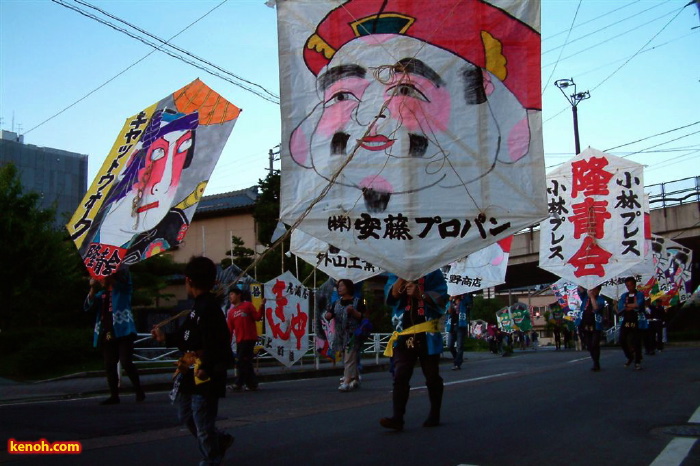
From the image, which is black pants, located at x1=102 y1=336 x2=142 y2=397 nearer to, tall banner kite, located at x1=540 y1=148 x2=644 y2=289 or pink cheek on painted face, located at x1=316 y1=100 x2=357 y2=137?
pink cheek on painted face, located at x1=316 y1=100 x2=357 y2=137

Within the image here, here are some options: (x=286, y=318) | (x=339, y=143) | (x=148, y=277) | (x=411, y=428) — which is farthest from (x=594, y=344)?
(x=148, y=277)

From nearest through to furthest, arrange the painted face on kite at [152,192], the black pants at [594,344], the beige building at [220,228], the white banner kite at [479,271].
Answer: the painted face on kite at [152,192], the black pants at [594,344], the white banner kite at [479,271], the beige building at [220,228]

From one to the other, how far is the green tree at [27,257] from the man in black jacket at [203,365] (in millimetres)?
15401

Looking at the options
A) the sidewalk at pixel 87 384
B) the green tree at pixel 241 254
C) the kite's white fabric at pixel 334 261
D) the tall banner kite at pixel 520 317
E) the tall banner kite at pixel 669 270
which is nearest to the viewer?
the sidewalk at pixel 87 384

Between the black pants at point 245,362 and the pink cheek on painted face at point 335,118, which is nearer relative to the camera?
the pink cheek on painted face at point 335,118

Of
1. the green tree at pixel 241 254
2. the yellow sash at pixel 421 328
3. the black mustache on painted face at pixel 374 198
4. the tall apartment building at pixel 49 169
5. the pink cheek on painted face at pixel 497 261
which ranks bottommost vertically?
the yellow sash at pixel 421 328

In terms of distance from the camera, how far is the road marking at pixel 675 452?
205 inches

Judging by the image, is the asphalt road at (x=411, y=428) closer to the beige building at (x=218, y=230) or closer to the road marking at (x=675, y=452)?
the road marking at (x=675, y=452)

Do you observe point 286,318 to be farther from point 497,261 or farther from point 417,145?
point 417,145

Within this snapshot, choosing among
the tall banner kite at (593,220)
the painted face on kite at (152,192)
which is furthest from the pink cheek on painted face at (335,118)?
the tall banner kite at (593,220)

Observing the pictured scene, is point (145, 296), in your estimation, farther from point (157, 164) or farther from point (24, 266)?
point (157, 164)

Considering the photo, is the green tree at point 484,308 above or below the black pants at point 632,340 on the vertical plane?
above

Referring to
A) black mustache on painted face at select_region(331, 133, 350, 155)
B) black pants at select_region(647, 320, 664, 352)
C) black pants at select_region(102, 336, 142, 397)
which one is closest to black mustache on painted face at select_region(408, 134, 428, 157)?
black mustache on painted face at select_region(331, 133, 350, 155)
